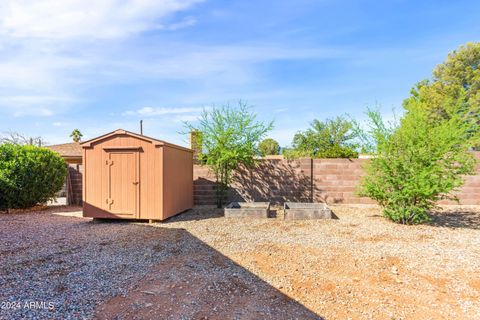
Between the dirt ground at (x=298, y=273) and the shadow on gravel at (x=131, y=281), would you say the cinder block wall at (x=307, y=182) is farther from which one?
the shadow on gravel at (x=131, y=281)

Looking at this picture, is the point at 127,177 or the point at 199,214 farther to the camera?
the point at 199,214

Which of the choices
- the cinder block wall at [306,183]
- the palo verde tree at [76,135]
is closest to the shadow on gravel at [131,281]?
the cinder block wall at [306,183]

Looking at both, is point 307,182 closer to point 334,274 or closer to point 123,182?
point 123,182

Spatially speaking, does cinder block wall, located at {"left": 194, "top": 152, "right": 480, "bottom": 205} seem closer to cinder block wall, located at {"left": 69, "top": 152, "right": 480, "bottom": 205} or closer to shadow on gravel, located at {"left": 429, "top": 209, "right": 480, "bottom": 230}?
cinder block wall, located at {"left": 69, "top": 152, "right": 480, "bottom": 205}

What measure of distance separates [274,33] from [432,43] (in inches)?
220

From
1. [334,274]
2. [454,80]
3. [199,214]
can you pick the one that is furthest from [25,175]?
[454,80]

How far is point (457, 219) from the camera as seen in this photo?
7.21 m

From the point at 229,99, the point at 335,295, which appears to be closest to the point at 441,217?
the point at 335,295

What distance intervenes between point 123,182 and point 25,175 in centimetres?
427

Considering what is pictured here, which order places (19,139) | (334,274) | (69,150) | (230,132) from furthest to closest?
1. (19,139)
2. (69,150)
3. (230,132)
4. (334,274)

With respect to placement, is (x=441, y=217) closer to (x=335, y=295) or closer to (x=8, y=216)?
(x=335, y=295)

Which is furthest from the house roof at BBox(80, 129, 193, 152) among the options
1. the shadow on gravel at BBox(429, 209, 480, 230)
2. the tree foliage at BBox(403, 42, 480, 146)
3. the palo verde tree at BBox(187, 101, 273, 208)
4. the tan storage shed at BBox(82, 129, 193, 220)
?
the tree foliage at BBox(403, 42, 480, 146)

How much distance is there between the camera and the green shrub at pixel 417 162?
6.17m

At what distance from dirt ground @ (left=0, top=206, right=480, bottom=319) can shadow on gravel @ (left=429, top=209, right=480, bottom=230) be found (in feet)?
0.64
